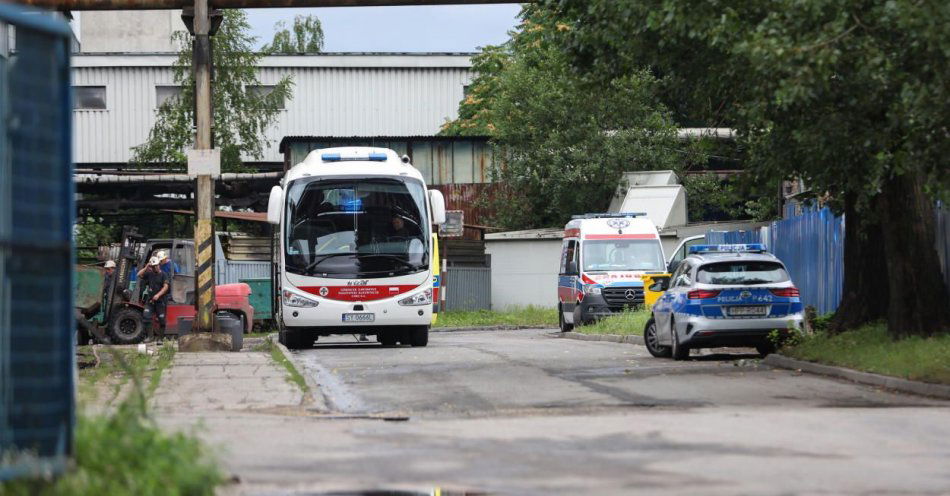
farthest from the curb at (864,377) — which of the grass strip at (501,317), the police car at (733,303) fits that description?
the grass strip at (501,317)

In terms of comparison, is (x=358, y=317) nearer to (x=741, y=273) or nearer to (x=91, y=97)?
(x=741, y=273)

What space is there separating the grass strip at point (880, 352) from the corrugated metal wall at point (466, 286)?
2792 cm

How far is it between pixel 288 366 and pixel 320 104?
141ft

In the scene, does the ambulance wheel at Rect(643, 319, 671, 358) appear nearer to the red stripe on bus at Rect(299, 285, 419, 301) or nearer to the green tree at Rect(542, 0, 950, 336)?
the green tree at Rect(542, 0, 950, 336)

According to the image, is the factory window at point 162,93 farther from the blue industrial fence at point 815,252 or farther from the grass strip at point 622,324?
the blue industrial fence at point 815,252

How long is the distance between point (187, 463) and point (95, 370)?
11173 millimetres

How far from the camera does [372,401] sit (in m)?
14.2

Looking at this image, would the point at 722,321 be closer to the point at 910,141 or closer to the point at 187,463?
the point at 910,141

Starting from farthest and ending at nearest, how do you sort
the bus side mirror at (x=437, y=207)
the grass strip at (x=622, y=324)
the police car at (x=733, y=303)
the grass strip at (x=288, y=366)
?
the grass strip at (x=622, y=324) → the bus side mirror at (x=437, y=207) → the police car at (x=733, y=303) → the grass strip at (x=288, y=366)

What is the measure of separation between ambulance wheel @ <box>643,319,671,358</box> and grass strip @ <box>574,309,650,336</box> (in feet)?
16.5

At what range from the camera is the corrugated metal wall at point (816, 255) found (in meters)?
24.7

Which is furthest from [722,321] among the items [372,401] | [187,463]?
[187,463]

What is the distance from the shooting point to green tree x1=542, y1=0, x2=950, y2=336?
13.9 meters

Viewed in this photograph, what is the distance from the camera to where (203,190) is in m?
23.5
